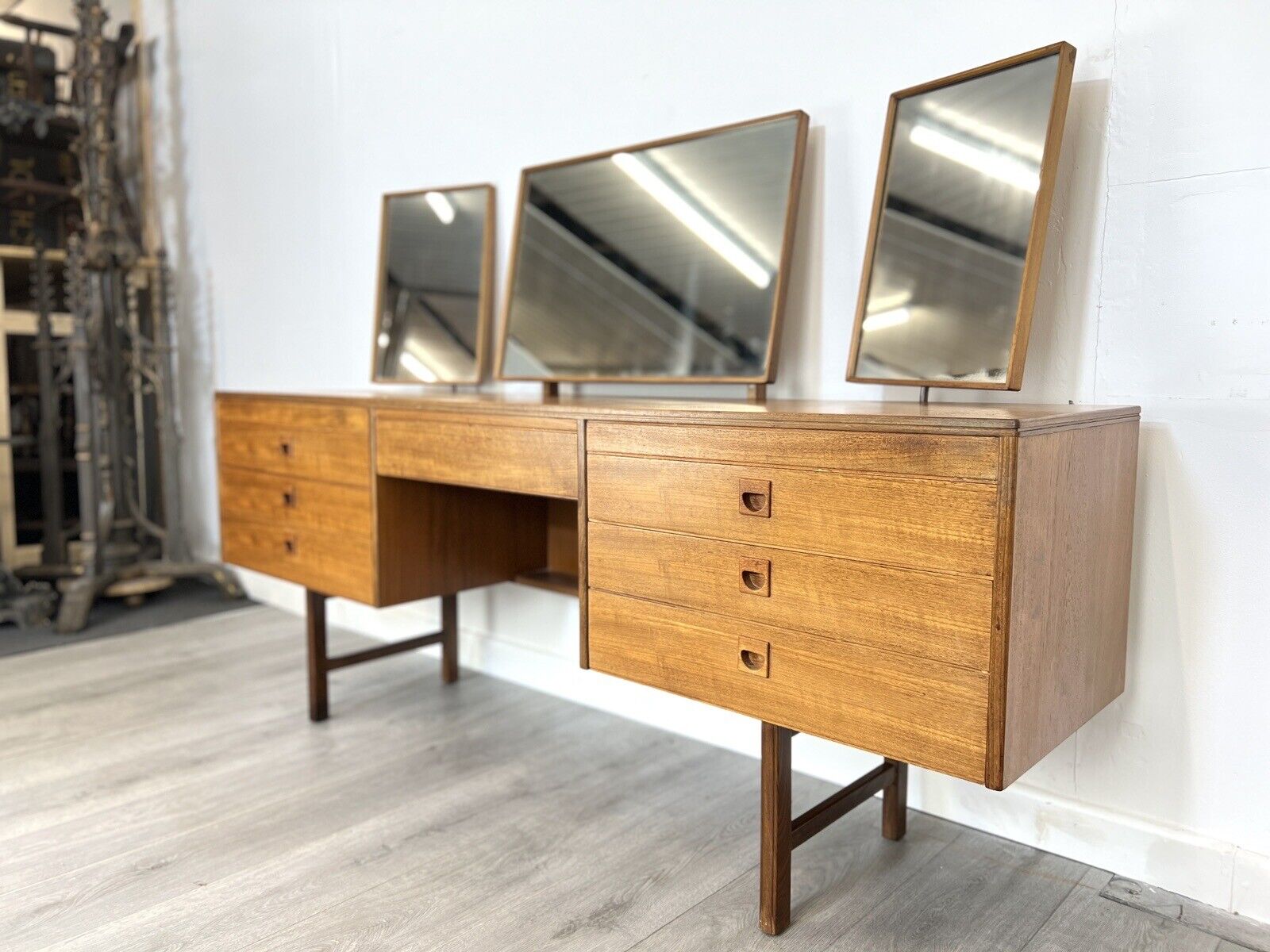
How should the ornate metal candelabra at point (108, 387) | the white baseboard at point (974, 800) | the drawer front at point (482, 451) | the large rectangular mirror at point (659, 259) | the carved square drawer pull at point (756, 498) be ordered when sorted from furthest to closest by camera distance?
the ornate metal candelabra at point (108, 387) < the large rectangular mirror at point (659, 259) < the drawer front at point (482, 451) < the white baseboard at point (974, 800) < the carved square drawer pull at point (756, 498)

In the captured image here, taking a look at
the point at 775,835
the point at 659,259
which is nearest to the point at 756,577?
the point at 775,835

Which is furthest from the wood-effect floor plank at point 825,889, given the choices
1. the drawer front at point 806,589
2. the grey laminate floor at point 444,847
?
the drawer front at point 806,589

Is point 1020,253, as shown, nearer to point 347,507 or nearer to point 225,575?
point 347,507

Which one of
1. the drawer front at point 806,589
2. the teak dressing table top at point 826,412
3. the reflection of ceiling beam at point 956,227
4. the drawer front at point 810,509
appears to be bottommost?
the drawer front at point 806,589

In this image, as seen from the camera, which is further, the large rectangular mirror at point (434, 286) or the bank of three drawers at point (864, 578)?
the large rectangular mirror at point (434, 286)

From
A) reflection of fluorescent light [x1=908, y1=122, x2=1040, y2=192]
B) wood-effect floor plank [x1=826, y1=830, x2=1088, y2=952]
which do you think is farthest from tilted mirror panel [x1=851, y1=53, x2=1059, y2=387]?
wood-effect floor plank [x1=826, y1=830, x2=1088, y2=952]

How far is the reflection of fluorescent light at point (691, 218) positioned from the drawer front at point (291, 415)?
77 centimetres

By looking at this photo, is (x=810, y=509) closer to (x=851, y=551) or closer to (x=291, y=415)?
(x=851, y=551)

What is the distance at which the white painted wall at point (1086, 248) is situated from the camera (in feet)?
4.83

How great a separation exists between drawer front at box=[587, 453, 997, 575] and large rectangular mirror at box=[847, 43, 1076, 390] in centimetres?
44

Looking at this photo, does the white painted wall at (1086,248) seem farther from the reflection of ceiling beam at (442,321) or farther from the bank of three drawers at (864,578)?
the reflection of ceiling beam at (442,321)

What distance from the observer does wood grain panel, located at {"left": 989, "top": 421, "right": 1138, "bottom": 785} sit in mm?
1185

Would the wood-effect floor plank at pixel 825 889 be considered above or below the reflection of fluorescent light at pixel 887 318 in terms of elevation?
below

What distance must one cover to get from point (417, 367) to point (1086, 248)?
1688 millimetres
